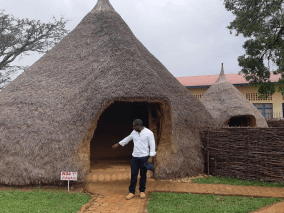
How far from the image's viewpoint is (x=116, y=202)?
5312 millimetres

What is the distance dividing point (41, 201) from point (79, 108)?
2.41 m

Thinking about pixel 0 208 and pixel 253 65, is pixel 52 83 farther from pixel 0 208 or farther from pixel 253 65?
pixel 253 65

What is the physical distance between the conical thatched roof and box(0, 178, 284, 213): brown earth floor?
274 inches

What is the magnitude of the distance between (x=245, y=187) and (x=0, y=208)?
545 cm

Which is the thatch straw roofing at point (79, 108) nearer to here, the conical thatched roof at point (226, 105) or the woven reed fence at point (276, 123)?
the conical thatched roof at point (226, 105)

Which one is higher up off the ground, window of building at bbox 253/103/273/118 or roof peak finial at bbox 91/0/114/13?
roof peak finial at bbox 91/0/114/13

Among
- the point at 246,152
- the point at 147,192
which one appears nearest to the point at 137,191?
the point at 147,192

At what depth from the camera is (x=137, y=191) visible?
240 inches

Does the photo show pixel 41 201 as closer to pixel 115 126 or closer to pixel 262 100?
pixel 115 126

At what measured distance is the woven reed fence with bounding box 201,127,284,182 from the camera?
22.9ft

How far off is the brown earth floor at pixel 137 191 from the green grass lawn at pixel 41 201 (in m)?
0.24

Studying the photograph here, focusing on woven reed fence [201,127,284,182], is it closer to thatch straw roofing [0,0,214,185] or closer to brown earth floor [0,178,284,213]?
thatch straw roofing [0,0,214,185]

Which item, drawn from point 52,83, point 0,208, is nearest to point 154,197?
point 0,208

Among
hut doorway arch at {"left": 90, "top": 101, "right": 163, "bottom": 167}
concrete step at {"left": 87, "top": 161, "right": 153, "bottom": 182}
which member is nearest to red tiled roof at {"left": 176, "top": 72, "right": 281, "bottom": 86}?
hut doorway arch at {"left": 90, "top": 101, "right": 163, "bottom": 167}
